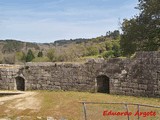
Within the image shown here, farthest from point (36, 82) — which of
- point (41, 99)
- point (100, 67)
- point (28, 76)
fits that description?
point (100, 67)

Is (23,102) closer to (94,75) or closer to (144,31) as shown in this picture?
(94,75)

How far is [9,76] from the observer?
20.7m

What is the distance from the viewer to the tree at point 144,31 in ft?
89.0

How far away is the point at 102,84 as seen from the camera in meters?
18.0

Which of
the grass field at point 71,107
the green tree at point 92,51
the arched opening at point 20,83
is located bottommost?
the grass field at point 71,107

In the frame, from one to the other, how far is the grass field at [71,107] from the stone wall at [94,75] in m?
0.62

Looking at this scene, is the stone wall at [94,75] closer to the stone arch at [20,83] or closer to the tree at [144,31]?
the stone arch at [20,83]

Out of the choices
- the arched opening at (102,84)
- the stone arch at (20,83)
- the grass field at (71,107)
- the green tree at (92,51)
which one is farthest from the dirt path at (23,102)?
the green tree at (92,51)

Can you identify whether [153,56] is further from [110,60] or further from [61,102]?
[61,102]

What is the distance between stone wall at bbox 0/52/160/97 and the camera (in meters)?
15.5

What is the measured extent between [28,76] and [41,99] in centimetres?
395

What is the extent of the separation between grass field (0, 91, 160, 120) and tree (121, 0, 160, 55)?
1180cm

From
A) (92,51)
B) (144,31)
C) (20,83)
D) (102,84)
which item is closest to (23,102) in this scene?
(102,84)

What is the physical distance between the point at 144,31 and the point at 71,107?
15647mm
